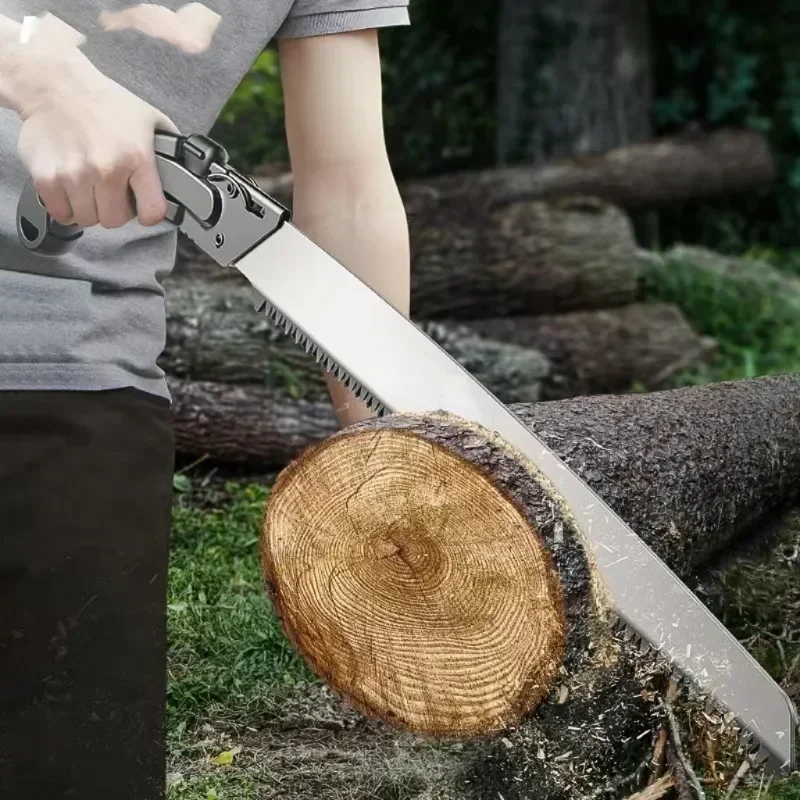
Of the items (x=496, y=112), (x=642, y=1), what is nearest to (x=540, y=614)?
(x=496, y=112)

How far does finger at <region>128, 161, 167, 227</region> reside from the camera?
140cm

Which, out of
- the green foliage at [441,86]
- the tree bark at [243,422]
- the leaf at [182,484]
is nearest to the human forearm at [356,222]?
the leaf at [182,484]

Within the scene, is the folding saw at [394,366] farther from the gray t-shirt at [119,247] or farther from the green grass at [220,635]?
the green grass at [220,635]

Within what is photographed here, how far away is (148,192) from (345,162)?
1.42 feet

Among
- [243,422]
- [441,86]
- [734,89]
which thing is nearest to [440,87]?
[441,86]

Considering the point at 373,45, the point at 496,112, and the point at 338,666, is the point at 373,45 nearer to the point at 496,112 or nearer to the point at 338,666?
the point at 338,666

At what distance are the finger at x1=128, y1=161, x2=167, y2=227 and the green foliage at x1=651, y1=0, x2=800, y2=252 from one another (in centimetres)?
498

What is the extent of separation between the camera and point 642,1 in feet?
18.5

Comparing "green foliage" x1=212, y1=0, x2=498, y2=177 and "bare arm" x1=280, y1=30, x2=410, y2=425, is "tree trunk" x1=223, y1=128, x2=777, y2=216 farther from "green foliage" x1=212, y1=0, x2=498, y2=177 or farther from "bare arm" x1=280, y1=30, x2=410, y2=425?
"bare arm" x1=280, y1=30, x2=410, y2=425

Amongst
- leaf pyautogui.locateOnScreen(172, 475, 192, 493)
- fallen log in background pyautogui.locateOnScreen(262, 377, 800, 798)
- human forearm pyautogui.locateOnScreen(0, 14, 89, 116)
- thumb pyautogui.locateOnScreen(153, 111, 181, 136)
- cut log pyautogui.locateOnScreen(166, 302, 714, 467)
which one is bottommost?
leaf pyautogui.locateOnScreen(172, 475, 192, 493)

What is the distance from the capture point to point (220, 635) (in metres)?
2.25

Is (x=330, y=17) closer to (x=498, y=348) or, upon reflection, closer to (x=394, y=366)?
(x=394, y=366)

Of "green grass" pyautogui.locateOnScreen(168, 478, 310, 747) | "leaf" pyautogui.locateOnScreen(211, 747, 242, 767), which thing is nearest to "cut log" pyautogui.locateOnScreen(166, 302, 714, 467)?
"green grass" pyautogui.locateOnScreen(168, 478, 310, 747)

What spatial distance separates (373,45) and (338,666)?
886mm
